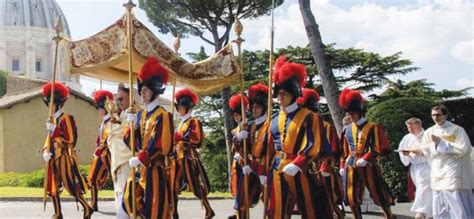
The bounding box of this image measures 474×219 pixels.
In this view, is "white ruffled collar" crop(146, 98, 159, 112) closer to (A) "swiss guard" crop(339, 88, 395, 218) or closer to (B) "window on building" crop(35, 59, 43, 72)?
(A) "swiss guard" crop(339, 88, 395, 218)

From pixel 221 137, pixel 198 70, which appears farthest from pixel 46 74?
pixel 198 70

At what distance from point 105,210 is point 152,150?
6763mm

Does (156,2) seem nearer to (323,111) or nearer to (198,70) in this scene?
(323,111)

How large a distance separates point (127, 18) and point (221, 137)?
17236 mm

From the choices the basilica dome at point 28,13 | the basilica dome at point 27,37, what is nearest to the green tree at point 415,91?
the basilica dome at point 27,37

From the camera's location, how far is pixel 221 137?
25469mm

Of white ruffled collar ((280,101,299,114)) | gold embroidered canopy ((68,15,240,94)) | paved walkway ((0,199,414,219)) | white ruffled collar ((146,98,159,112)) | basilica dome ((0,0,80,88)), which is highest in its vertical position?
basilica dome ((0,0,80,88))

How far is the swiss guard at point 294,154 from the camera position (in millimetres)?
6590

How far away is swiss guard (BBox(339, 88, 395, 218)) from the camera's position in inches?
366

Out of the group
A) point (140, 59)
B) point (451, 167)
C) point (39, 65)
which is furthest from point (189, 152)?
point (39, 65)

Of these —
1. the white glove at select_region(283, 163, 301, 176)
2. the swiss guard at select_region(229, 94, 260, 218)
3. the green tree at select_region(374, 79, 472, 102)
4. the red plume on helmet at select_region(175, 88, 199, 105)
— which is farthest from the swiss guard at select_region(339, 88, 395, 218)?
the green tree at select_region(374, 79, 472, 102)

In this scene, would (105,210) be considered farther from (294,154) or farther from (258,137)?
(294,154)

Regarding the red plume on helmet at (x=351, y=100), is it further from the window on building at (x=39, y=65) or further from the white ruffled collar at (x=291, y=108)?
the window on building at (x=39, y=65)

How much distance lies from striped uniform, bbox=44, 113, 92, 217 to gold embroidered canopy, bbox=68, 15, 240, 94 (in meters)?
0.88
